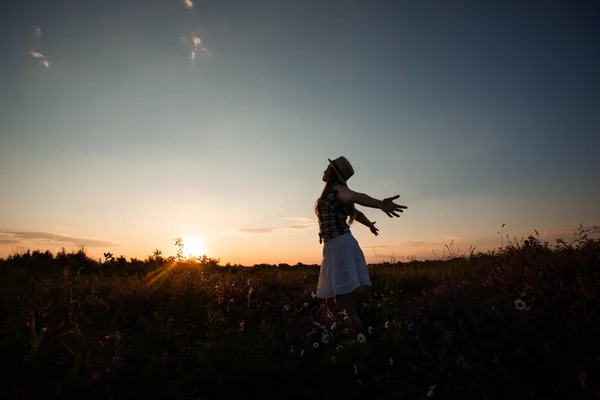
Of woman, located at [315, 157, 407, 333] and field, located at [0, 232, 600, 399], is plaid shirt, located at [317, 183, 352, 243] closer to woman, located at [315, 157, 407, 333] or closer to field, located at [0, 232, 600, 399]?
woman, located at [315, 157, 407, 333]

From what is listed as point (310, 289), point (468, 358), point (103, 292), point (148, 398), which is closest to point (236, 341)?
point (148, 398)

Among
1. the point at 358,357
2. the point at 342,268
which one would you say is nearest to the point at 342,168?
the point at 342,268

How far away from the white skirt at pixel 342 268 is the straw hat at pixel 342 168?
32.7 inches

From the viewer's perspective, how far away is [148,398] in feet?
10.6

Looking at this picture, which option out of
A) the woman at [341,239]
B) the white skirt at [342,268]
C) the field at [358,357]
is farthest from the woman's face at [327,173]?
the field at [358,357]

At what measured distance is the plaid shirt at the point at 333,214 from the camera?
16.9 feet

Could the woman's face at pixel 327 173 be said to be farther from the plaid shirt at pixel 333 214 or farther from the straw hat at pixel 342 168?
the plaid shirt at pixel 333 214

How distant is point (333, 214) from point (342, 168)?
668 millimetres

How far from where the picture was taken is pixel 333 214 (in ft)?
17.0

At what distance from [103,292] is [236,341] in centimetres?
490

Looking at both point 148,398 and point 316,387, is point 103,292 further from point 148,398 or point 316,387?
point 316,387

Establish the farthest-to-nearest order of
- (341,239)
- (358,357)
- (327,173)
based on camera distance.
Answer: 1. (327,173)
2. (341,239)
3. (358,357)

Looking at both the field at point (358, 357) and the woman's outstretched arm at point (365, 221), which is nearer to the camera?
the field at point (358, 357)

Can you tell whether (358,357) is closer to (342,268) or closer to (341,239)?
(342,268)
